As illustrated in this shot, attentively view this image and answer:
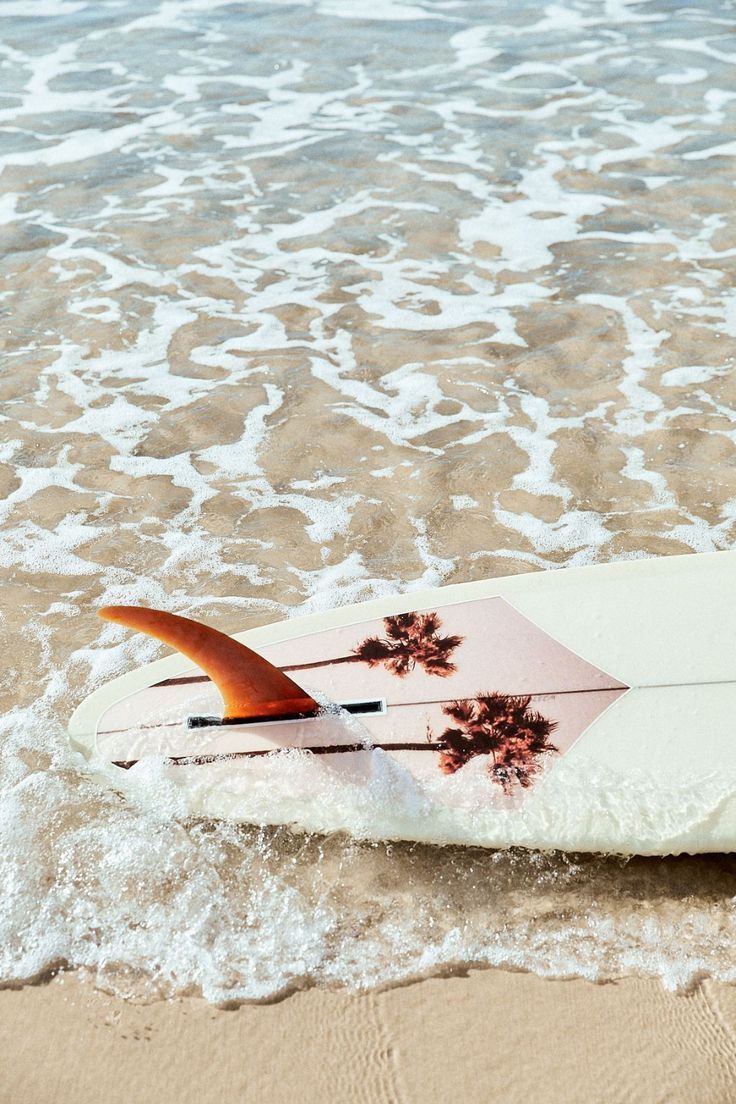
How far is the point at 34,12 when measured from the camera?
8.44 m

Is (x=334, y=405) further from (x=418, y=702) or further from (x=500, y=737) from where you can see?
(x=500, y=737)

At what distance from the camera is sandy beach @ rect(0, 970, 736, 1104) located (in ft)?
5.27

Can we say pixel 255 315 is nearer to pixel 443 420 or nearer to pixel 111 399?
pixel 111 399

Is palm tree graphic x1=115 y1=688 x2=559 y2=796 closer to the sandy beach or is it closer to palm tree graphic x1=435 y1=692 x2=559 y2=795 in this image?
palm tree graphic x1=435 y1=692 x2=559 y2=795

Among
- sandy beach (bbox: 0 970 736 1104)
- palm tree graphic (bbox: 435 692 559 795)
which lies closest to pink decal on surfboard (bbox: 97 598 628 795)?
palm tree graphic (bbox: 435 692 559 795)

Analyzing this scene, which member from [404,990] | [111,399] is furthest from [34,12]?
[404,990]

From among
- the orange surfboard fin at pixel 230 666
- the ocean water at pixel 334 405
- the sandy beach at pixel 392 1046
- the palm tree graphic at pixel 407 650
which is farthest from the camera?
the palm tree graphic at pixel 407 650

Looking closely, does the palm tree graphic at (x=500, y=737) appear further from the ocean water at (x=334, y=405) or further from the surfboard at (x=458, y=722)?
the ocean water at (x=334, y=405)

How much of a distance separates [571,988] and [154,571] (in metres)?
1.67

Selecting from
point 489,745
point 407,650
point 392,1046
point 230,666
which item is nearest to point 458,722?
point 489,745

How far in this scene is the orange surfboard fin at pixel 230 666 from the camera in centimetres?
202

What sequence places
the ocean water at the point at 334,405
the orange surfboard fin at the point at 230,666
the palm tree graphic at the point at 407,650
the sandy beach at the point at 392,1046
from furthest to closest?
the palm tree graphic at the point at 407,650 < the orange surfboard fin at the point at 230,666 < the ocean water at the point at 334,405 < the sandy beach at the point at 392,1046

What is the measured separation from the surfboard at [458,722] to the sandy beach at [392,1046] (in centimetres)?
31

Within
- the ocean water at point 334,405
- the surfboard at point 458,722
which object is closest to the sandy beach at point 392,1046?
the ocean water at point 334,405
